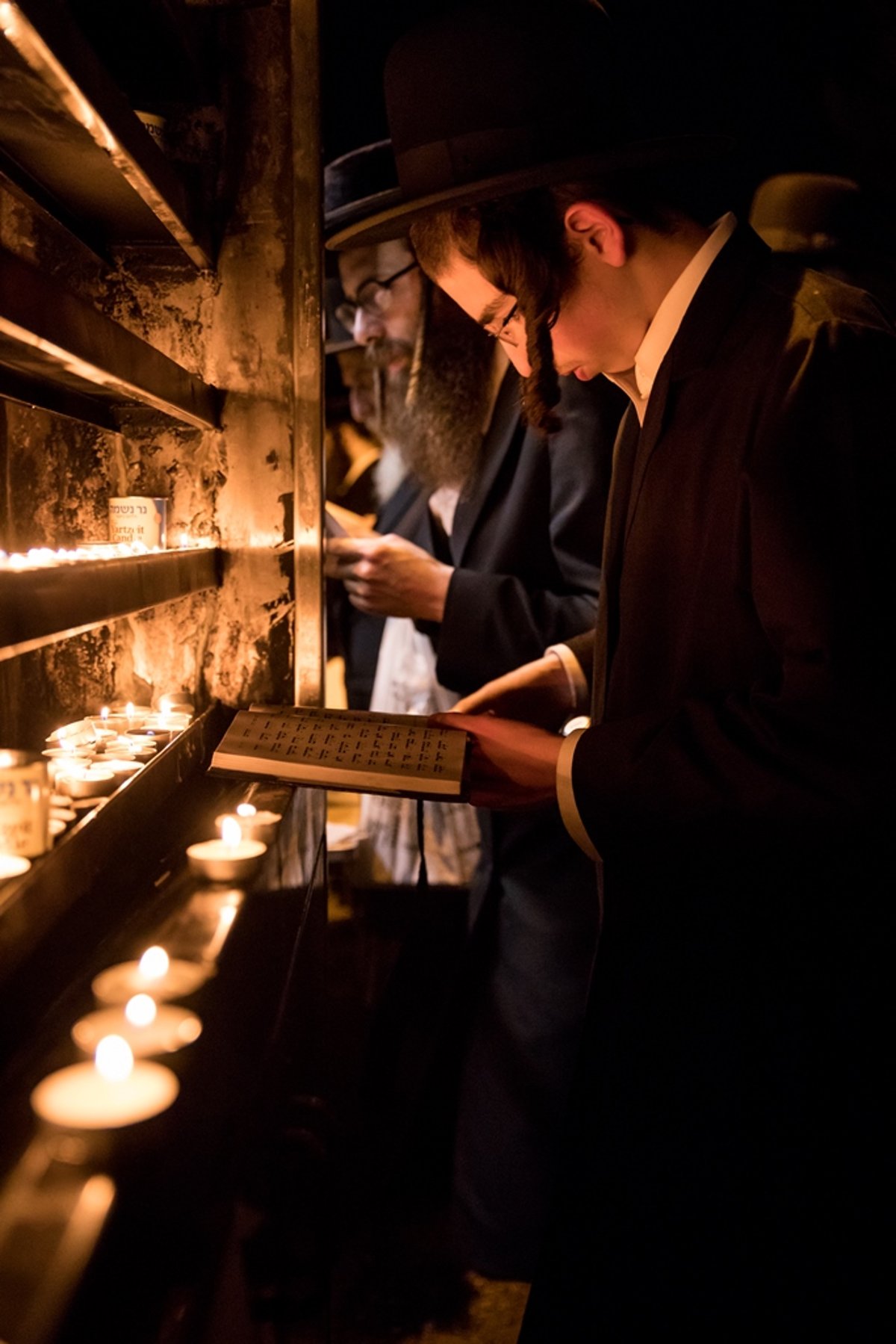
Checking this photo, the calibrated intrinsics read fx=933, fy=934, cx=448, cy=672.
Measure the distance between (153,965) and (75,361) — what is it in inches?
28.3

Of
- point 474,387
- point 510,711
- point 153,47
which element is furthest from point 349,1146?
point 153,47

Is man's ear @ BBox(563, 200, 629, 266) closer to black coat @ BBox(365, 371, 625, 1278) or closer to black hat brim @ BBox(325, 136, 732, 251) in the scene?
black hat brim @ BBox(325, 136, 732, 251)

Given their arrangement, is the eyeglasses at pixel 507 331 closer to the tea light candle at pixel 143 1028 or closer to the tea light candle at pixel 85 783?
the tea light candle at pixel 85 783

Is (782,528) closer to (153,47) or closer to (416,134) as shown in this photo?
(416,134)

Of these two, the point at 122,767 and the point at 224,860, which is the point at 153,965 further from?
the point at 122,767

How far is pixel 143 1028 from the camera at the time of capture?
990 mm

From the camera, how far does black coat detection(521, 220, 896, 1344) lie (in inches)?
41.3

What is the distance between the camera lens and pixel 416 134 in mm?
1364

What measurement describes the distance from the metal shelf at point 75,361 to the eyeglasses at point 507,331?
0.54 meters

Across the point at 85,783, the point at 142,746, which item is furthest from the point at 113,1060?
the point at 142,746

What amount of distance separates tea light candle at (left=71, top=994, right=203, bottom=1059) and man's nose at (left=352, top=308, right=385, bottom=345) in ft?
8.99

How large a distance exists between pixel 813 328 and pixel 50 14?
91 centimetres

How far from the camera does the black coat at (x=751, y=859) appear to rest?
1.05 metres

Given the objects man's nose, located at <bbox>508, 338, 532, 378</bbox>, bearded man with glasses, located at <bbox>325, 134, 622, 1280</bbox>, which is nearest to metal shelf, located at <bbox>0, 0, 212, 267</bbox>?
man's nose, located at <bbox>508, 338, 532, 378</bbox>
